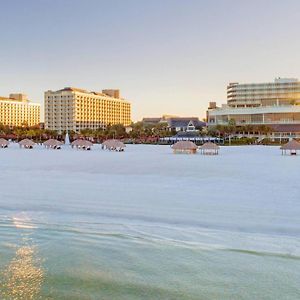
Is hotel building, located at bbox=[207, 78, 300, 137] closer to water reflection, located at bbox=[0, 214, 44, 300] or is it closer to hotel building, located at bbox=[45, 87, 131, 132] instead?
hotel building, located at bbox=[45, 87, 131, 132]

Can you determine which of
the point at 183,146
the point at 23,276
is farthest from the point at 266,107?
the point at 23,276

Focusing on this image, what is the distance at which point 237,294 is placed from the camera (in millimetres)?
5668

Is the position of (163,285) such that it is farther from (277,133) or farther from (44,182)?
(277,133)

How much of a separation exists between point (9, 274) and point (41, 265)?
1.95ft

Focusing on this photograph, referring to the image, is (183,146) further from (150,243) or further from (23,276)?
(23,276)

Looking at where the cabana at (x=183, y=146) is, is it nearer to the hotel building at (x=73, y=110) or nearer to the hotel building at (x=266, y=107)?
the hotel building at (x=266, y=107)

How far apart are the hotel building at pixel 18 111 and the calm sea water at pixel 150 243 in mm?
148031

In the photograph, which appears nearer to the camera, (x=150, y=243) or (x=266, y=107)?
(x=150, y=243)

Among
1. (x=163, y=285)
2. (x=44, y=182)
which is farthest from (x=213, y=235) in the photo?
(x=44, y=182)

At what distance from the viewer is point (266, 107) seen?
3452 inches

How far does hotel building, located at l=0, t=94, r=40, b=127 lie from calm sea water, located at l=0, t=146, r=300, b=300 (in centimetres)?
14803

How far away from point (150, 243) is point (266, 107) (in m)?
84.1

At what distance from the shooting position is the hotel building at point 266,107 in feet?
277

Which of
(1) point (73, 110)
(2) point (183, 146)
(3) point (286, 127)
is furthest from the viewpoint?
(1) point (73, 110)
